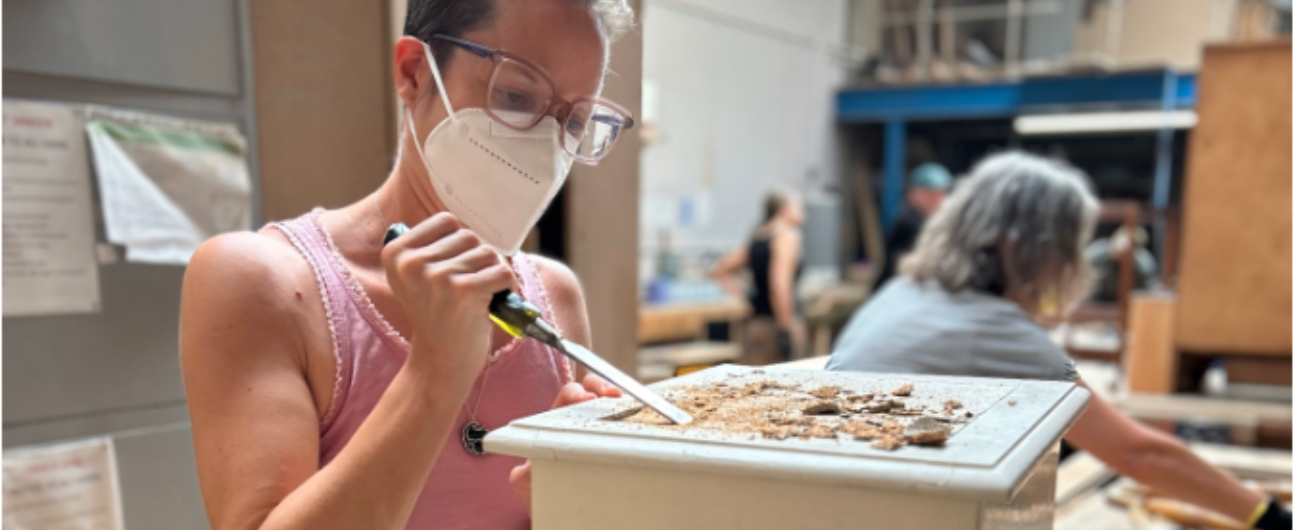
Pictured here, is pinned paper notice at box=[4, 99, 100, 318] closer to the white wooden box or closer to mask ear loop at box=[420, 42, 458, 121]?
mask ear loop at box=[420, 42, 458, 121]

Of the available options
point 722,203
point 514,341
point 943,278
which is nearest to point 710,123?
point 722,203

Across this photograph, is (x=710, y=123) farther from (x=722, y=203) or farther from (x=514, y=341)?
(x=514, y=341)

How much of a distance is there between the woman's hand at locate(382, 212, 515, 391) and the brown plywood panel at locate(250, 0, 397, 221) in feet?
1.90

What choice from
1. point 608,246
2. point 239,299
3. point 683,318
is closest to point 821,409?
point 239,299

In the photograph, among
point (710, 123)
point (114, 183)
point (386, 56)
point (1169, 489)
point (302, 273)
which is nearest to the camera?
point (302, 273)

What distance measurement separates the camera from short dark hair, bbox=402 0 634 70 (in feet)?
2.32

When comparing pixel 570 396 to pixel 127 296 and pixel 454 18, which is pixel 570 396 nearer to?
A: pixel 454 18

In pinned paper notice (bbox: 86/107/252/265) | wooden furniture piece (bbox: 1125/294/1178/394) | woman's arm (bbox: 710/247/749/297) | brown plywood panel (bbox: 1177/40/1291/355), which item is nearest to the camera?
pinned paper notice (bbox: 86/107/252/265)

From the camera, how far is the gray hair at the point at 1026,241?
5.94 ft

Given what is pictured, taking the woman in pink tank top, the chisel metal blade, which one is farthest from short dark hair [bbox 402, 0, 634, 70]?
the chisel metal blade

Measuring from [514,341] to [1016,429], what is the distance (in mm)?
445

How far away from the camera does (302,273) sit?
0.74 meters

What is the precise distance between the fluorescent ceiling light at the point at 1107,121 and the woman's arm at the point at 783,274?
4418 mm

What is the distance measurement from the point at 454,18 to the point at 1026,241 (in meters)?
1.45
